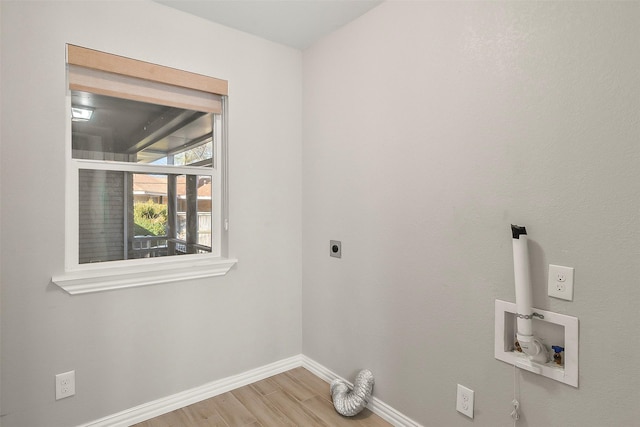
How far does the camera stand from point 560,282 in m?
1.33

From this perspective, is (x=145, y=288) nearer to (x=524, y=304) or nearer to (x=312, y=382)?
(x=312, y=382)

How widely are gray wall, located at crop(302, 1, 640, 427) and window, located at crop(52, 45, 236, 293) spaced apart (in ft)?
2.53

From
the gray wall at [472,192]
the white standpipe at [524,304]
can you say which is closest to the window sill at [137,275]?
the gray wall at [472,192]

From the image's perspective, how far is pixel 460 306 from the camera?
1679 millimetres

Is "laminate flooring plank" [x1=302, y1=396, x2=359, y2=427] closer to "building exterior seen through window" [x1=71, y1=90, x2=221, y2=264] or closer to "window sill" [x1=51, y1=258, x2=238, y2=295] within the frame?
"window sill" [x1=51, y1=258, x2=238, y2=295]

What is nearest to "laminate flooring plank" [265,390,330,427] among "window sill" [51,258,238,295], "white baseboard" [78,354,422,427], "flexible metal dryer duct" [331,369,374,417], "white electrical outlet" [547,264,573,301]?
"flexible metal dryer duct" [331,369,374,417]

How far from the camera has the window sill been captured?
1.82 m

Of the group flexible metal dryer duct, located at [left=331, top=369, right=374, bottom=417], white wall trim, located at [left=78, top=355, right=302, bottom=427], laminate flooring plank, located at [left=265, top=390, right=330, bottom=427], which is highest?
flexible metal dryer duct, located at [left=331, top=369, right=374, bottom=417]

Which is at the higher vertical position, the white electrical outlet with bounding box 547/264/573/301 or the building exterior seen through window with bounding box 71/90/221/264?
the building exterior seen through window with bounding box 71/90/221/264

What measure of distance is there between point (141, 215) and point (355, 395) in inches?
66.9

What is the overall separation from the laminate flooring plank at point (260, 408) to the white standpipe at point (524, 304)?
4.44 ft

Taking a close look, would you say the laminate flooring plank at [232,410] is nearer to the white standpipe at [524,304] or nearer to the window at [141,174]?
the window at [141,174]

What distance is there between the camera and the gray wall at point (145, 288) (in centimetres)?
169

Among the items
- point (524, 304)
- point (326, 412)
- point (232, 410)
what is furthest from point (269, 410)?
point (524, 304)
